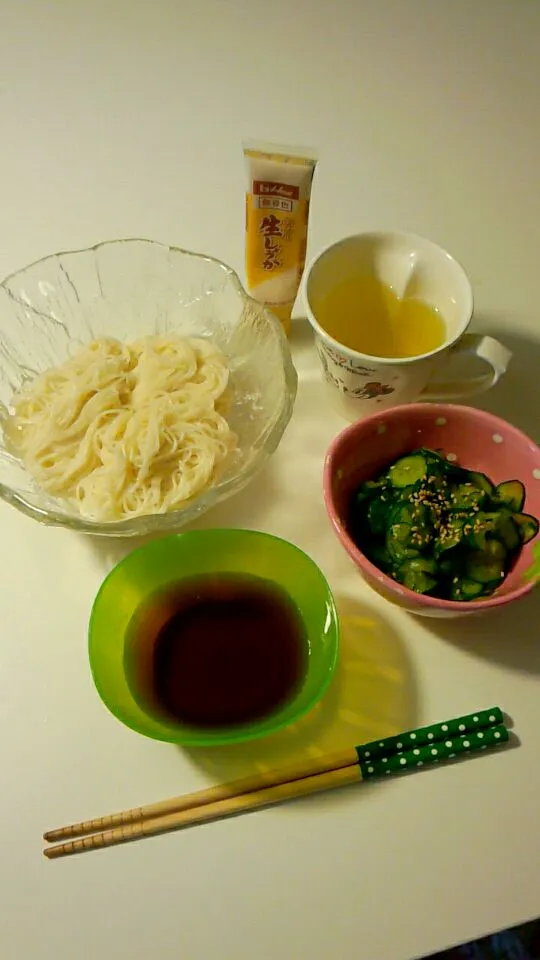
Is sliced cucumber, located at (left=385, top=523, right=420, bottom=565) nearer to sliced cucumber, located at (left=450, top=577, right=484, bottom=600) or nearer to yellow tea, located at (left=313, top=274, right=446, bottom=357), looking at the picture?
sliced cucumber, located at (left=450, top=577, right=484, bottom=600)

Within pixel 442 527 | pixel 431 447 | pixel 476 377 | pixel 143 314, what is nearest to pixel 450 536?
pixel 442 527

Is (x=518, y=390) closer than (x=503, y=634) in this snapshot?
No

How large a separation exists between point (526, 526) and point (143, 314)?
643mm

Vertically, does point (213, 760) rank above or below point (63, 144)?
below

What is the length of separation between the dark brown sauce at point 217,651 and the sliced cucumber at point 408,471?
20cm

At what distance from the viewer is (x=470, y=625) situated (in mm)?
895

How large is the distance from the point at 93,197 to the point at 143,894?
110cm

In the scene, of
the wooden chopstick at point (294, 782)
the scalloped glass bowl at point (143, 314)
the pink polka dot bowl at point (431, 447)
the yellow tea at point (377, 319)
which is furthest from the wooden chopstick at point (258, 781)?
the yellow tea at point (377, 319)

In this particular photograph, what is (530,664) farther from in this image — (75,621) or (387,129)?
(387,129)

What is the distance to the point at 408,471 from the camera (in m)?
0.87

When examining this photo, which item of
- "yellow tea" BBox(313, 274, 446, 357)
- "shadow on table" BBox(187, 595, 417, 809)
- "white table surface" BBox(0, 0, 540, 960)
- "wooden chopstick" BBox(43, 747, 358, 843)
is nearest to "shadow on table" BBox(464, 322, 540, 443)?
"white table surface" BBox(0, 0, 540, 960)

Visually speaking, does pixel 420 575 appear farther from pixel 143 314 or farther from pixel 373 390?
pixel 143 314

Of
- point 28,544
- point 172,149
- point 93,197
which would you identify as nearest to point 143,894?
point 28,544

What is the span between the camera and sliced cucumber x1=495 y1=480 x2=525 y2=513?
85 centimetres
